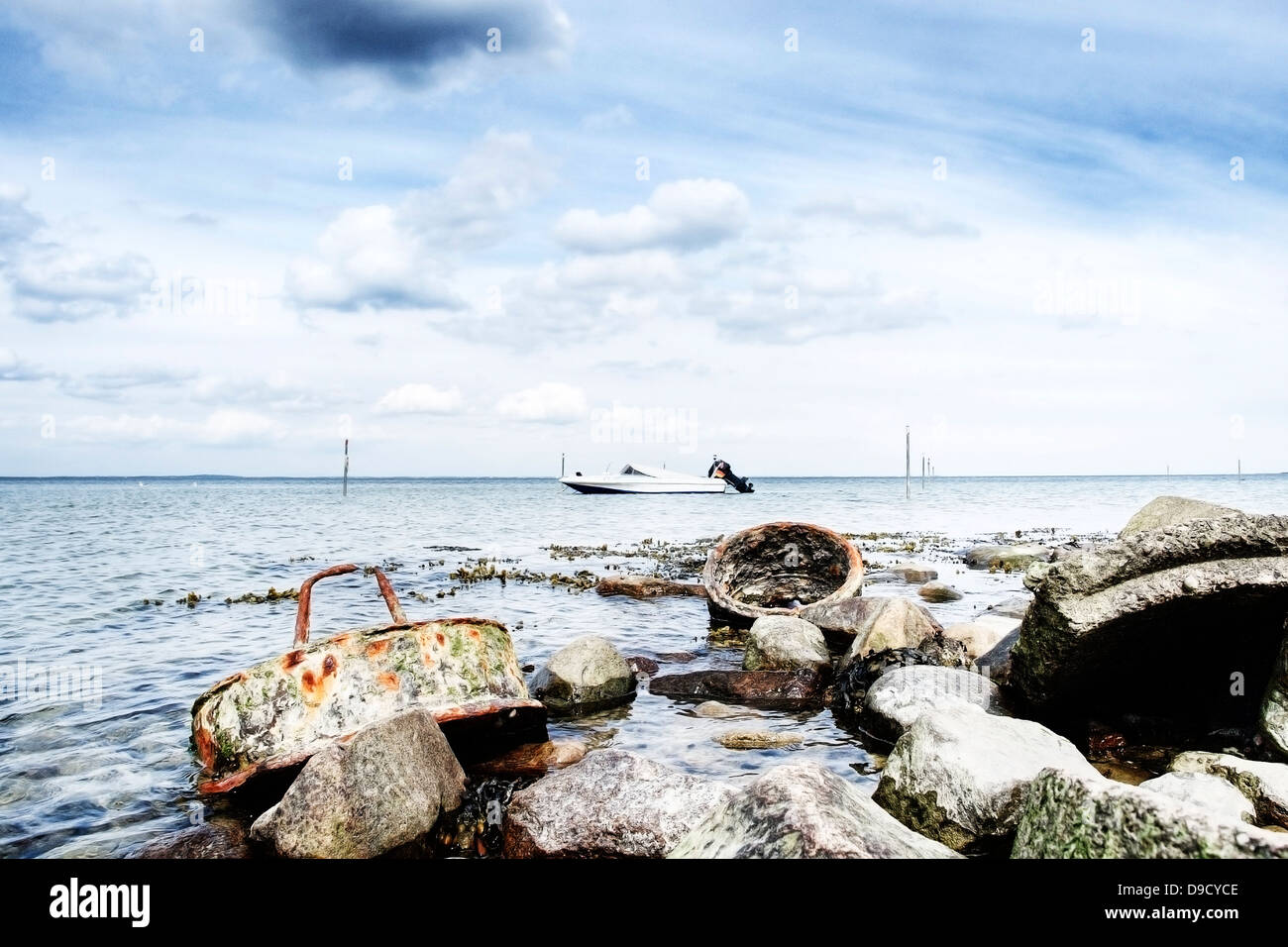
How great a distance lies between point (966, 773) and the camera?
489 centimetres

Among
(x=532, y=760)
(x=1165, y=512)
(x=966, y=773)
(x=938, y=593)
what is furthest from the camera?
(x=938, y=593)

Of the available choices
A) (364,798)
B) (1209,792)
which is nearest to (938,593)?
(1209,792)

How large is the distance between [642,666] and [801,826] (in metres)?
6.94

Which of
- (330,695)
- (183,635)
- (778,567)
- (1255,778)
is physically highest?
(330,695)

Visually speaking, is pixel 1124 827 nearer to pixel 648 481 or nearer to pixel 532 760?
pixel 532 760

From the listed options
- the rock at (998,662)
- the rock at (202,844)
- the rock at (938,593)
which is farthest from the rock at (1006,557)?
the rock at (202,844)

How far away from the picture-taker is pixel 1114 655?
620cm

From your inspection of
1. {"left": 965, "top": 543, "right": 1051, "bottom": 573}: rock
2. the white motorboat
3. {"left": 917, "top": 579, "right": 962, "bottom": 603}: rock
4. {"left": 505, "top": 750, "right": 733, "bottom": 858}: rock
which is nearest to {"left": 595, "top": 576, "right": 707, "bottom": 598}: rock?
{"left": 917, "top": 579, "right": 962, "bottom": 603}: rock

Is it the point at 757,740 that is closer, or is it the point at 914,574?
the point at 757,740

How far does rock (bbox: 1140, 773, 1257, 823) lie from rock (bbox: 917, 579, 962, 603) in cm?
1091

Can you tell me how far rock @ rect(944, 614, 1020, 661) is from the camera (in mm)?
9688

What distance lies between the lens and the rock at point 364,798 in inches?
191

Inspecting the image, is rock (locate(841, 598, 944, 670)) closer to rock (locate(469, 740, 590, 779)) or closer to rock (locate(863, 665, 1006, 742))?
rock (locate(863, 665, 1006, 742))
